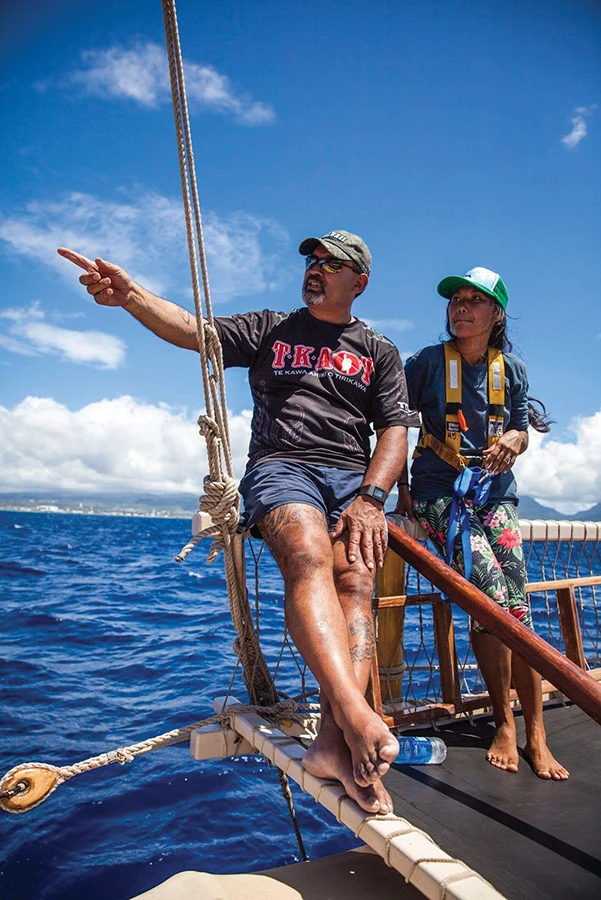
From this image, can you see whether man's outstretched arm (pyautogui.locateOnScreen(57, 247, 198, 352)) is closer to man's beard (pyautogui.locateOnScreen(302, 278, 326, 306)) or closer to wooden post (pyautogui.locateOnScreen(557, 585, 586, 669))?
man's beard (pyautogui.locateOnScreen(302, 278, 326, 306))

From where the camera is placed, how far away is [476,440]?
3078mm

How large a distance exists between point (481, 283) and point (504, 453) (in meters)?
0.86

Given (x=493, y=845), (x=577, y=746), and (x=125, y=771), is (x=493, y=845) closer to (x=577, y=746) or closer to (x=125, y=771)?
(x=577, y=746)

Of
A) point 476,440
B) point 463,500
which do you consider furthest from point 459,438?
point 463,500

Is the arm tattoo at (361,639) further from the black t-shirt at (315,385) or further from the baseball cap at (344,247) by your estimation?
the baseball cap at (344,247)

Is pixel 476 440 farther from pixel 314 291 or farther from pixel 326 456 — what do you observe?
pixel 314 291

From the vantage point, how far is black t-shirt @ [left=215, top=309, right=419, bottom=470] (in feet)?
8.80

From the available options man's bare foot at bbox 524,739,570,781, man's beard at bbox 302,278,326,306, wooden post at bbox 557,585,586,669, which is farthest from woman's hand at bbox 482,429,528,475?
man's bare foot at bbox 524,739,570,781

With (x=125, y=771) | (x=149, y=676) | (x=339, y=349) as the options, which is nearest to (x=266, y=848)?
(x=125, y=771)

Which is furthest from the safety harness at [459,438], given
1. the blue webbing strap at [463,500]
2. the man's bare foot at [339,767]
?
the man's bare foot at [339,767]

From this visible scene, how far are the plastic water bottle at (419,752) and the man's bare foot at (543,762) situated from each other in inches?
14.0

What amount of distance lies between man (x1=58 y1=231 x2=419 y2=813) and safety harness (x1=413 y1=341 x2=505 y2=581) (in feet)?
1.06

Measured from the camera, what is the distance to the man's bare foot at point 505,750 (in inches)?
96.4

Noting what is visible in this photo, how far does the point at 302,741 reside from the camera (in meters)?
2.42
